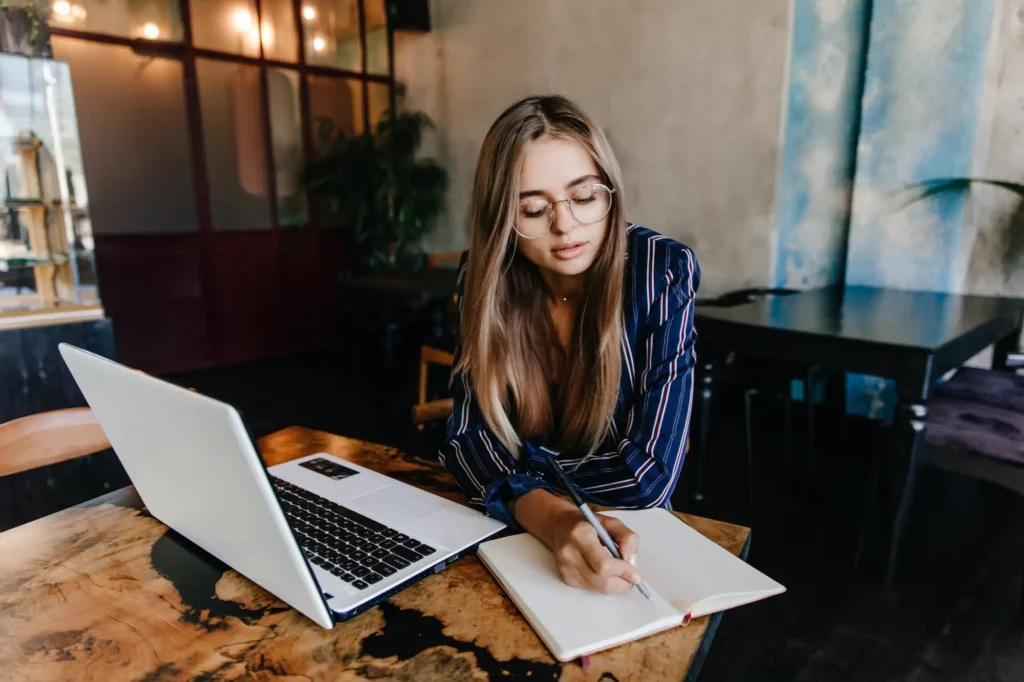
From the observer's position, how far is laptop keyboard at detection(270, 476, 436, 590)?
0.73 metres

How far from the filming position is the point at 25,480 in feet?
6.24

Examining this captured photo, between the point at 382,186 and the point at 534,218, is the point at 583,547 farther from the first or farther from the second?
the point at 382,186

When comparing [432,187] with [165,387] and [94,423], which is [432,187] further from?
[165,387]

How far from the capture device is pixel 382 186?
5.00 m

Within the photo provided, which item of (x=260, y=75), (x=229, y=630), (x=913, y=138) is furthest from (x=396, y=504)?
(x=260, y=75)

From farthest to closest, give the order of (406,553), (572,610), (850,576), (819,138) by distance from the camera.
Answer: (819,138) < (850,576) < (406,553) < (572,610)

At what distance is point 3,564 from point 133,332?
14.7 ft

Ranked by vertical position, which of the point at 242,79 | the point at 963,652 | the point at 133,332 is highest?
the point at 242,79

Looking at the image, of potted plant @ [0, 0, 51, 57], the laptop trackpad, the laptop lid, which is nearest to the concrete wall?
potted plant @ [0, 0, 51, 57]

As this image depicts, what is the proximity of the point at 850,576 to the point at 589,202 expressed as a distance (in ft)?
5.49

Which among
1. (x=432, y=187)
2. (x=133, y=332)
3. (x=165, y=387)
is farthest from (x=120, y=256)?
(x=165, y=387)

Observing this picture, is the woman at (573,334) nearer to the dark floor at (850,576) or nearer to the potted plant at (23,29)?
the dark floor at (850,576)

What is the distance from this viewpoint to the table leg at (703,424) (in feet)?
7.63

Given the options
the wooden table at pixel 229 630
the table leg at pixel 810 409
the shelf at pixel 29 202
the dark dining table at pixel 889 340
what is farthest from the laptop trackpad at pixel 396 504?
the shelf at pixel 29 202
